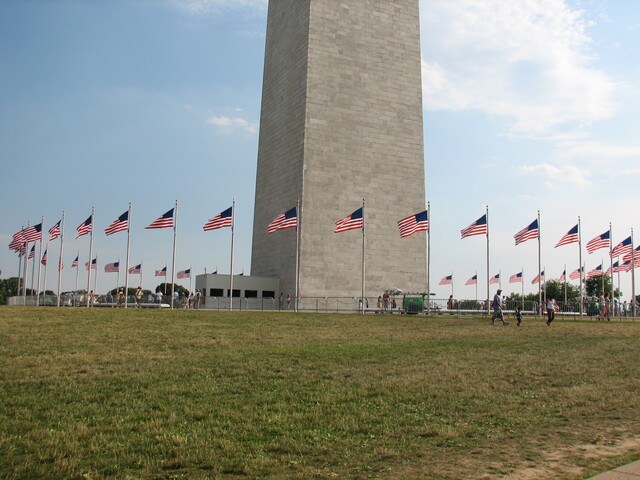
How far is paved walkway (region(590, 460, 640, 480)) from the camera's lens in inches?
282

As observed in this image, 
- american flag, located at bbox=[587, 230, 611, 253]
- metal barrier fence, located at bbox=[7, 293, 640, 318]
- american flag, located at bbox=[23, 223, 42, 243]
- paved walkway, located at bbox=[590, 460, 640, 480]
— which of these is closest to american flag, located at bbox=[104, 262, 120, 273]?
metal barrier fence, located at bbox=[7, 293, 640, 318]

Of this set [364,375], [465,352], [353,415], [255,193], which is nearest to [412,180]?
[255,193]

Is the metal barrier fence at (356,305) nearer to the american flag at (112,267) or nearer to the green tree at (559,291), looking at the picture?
the american flag at (112,267)

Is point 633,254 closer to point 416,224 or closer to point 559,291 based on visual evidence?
point 416,224

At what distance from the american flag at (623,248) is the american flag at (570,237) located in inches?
199

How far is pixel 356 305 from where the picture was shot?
5262 cm

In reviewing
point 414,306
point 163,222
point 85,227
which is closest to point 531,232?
point 414,306

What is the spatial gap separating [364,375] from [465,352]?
6099 mm

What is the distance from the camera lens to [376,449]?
9016mm

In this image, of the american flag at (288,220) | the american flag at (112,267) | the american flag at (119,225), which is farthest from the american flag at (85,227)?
the american flag at (112,267)

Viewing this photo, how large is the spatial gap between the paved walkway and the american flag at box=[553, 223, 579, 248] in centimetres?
4059

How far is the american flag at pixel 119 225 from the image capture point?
43.2 m

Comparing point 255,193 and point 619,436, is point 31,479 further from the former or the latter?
point 255,193

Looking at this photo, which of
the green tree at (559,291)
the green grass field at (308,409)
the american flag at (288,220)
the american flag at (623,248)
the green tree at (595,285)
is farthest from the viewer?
the green tree at (559,291)
